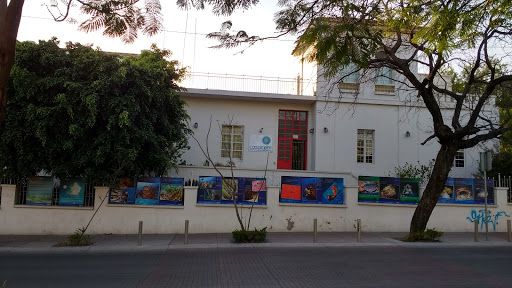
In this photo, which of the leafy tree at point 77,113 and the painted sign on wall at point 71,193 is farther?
the painted sign on wall at point 71,193

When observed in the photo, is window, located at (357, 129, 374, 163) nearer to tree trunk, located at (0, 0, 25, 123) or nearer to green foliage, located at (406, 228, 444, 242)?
green foliage, located at (406, 228, 444, 242)

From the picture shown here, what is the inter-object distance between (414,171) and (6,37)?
18336mm

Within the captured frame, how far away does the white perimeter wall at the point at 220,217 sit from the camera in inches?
559

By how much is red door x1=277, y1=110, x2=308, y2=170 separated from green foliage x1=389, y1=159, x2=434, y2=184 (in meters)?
4.81

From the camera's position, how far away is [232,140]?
20484 millimetres

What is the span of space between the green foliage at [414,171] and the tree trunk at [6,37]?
17.3 m

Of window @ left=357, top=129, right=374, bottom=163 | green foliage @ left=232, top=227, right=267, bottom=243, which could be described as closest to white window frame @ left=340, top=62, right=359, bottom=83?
window @ left=357, top=129, right=374, bottom=163

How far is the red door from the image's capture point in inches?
823

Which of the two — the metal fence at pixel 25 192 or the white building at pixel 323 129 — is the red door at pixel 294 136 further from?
the metal fence at pixel 25 192

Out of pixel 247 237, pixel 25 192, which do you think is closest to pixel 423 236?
pixel 247 237

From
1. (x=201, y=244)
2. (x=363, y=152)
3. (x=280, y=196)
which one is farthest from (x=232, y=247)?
(x=363, y=152)

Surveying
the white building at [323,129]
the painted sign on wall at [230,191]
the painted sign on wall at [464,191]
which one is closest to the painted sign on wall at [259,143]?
the white building at [323,129]

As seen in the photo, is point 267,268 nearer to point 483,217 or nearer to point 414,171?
point 483,217

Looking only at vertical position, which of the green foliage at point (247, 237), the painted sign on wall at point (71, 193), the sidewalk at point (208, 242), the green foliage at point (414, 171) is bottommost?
the sidewalk at point (208, 242)
